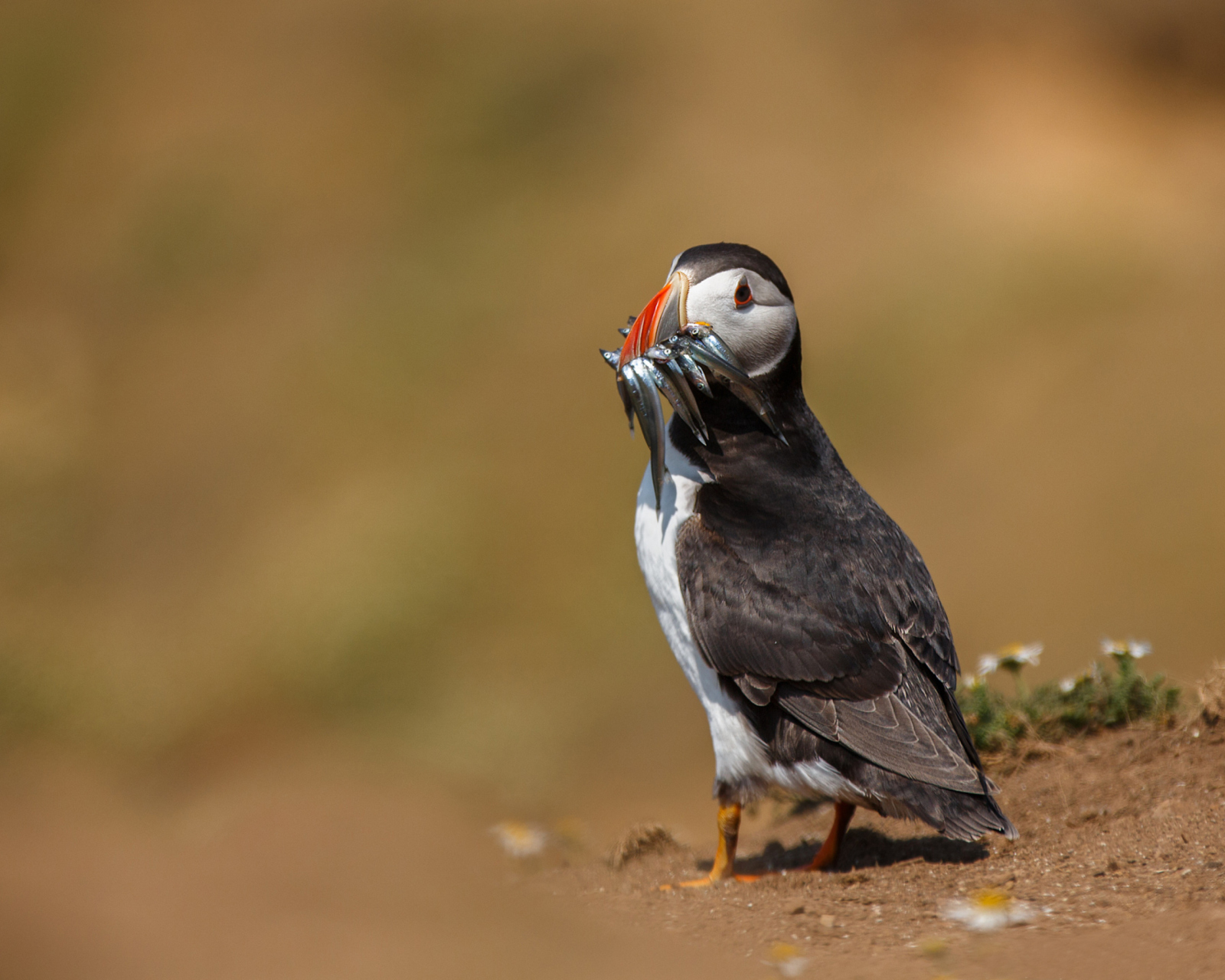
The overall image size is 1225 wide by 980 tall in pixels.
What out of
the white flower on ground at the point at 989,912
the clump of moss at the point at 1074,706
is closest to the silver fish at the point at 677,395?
the white flower on ground at the point at 989,912

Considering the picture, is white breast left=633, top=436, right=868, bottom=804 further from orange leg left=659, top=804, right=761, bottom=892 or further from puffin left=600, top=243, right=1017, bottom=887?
orange leg left=659, top=804, right=761, bottom=892

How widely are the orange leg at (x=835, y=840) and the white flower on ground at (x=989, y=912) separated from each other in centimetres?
105

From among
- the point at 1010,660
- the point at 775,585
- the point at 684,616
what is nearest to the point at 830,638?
the point at 775,585

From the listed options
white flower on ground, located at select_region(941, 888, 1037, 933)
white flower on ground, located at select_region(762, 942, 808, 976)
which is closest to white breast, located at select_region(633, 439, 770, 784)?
white flower on ground, located at select_region(941, 888, 1037, 933)

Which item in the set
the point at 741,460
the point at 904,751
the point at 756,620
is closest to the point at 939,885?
the point at 904,751

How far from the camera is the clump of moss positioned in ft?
17.7

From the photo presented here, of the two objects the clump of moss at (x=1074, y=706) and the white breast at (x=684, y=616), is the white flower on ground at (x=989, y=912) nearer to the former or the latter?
the white breast at (x=684, y=616)

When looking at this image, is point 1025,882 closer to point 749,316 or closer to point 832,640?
point 832,640

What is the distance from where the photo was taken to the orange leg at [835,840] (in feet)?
14.9

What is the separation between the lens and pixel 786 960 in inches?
119

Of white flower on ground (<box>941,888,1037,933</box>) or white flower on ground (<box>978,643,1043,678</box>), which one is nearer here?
white flower on ground (<box>941,888,1037,933</box>)

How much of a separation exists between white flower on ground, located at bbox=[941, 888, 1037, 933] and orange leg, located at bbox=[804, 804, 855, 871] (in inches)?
41.4

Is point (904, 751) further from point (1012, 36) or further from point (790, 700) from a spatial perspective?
point (1012, 36)

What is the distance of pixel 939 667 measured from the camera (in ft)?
14.3
